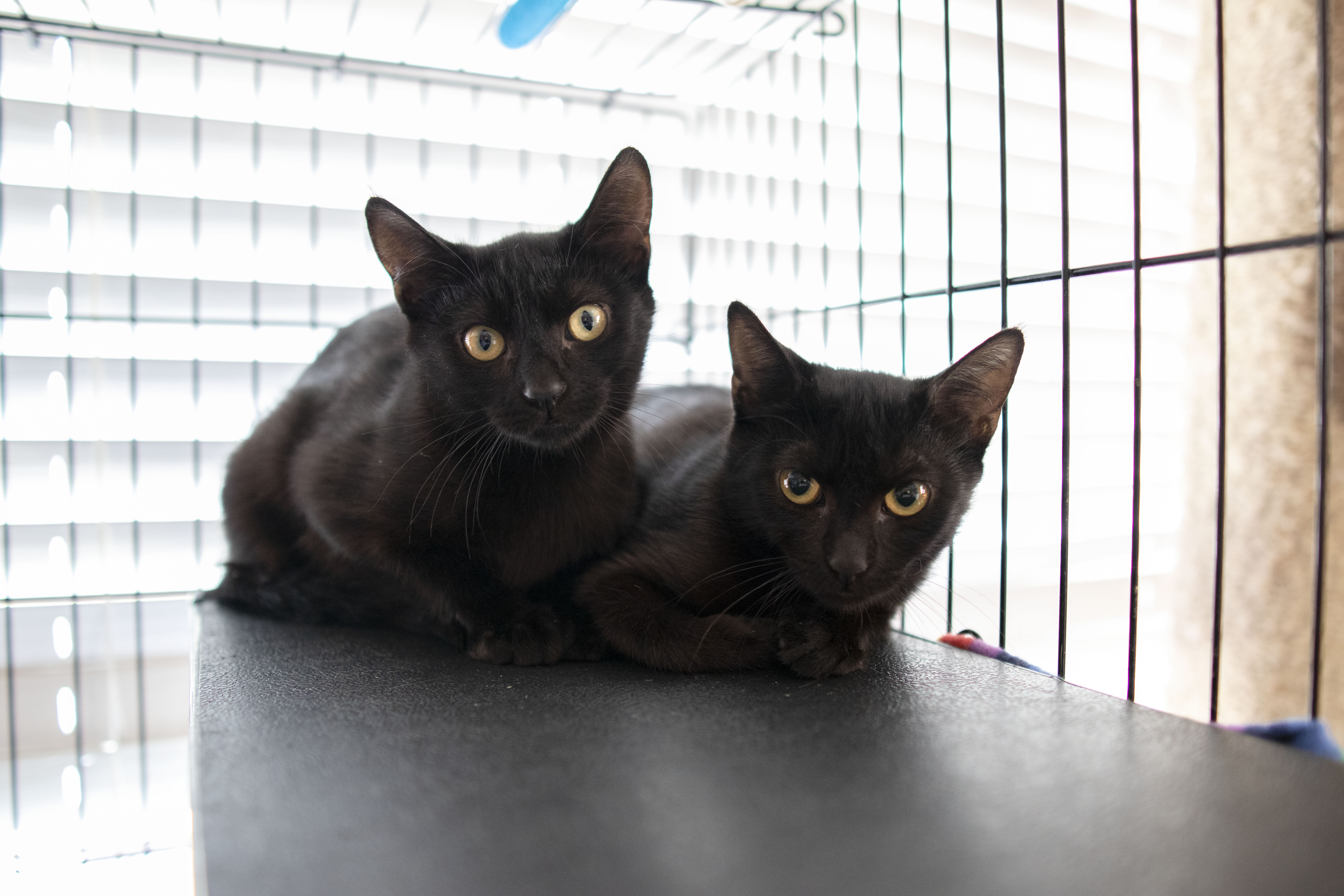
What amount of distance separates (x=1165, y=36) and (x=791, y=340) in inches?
65.2

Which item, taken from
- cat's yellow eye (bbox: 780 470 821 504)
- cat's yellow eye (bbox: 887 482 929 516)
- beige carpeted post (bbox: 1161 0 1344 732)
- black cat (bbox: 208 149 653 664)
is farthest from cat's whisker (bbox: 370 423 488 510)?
beige carpeted post (bbox: 1161 0 1344 732)

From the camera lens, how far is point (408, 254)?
99cm

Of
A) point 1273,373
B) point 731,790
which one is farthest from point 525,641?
point 1273,373

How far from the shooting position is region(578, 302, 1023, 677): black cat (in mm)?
898

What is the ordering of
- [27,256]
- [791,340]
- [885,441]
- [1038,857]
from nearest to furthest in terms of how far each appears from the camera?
1. [1038,857]
2. [885,441]
3. [27,256]
4. [791,340]

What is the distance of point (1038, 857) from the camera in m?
0.53

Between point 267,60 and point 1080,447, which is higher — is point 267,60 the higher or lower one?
the higher one

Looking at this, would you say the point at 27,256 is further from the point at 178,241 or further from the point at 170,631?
the point at 170,631

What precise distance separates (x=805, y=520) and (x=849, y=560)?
0.08m

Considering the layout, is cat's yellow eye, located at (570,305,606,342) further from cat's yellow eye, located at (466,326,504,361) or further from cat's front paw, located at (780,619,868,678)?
cat's front paw, located at (780,619,868,678)

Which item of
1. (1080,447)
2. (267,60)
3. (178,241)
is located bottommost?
(1080,447)

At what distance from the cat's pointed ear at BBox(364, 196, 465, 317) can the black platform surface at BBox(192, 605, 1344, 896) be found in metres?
0.45

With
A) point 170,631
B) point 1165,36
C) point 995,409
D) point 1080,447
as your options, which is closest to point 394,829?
point 995,409

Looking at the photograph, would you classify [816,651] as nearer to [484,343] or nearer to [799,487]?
[799,487]
